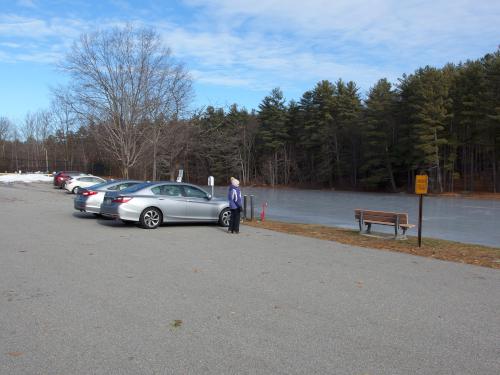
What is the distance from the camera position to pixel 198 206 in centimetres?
1548

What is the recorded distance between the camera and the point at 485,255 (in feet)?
34.6

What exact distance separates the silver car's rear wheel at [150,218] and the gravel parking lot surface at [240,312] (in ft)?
12.6

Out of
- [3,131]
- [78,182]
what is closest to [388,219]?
[78,182]

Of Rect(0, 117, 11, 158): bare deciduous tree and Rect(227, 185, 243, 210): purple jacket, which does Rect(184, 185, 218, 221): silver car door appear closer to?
Rect(227, 185, 243, 210): purple jacket

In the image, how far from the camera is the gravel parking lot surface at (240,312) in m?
4.38

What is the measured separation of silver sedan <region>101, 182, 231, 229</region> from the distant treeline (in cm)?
2617

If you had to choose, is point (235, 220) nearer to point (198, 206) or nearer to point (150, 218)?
point (198, 206)

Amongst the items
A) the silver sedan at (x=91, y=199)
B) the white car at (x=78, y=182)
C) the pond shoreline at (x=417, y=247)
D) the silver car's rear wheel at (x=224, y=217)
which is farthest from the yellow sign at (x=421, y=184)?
the white car at (x=78, y=182)

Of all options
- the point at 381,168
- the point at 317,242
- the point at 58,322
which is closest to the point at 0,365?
the point at 58,322

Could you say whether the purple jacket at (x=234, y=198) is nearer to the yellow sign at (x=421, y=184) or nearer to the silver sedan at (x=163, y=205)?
the silver sedan at (x=163, y=205)

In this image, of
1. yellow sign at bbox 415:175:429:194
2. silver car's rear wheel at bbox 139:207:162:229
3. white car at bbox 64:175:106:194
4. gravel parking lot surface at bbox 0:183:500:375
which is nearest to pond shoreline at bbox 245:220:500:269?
gravel parking lot surface at bbox 0:183:500:375

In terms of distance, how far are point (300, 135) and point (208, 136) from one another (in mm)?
13998

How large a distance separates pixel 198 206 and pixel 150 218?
5.38 ft

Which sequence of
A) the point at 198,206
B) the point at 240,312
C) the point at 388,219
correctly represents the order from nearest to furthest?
the point at 240,312 < the point at 388,219 < the point at 198,206
